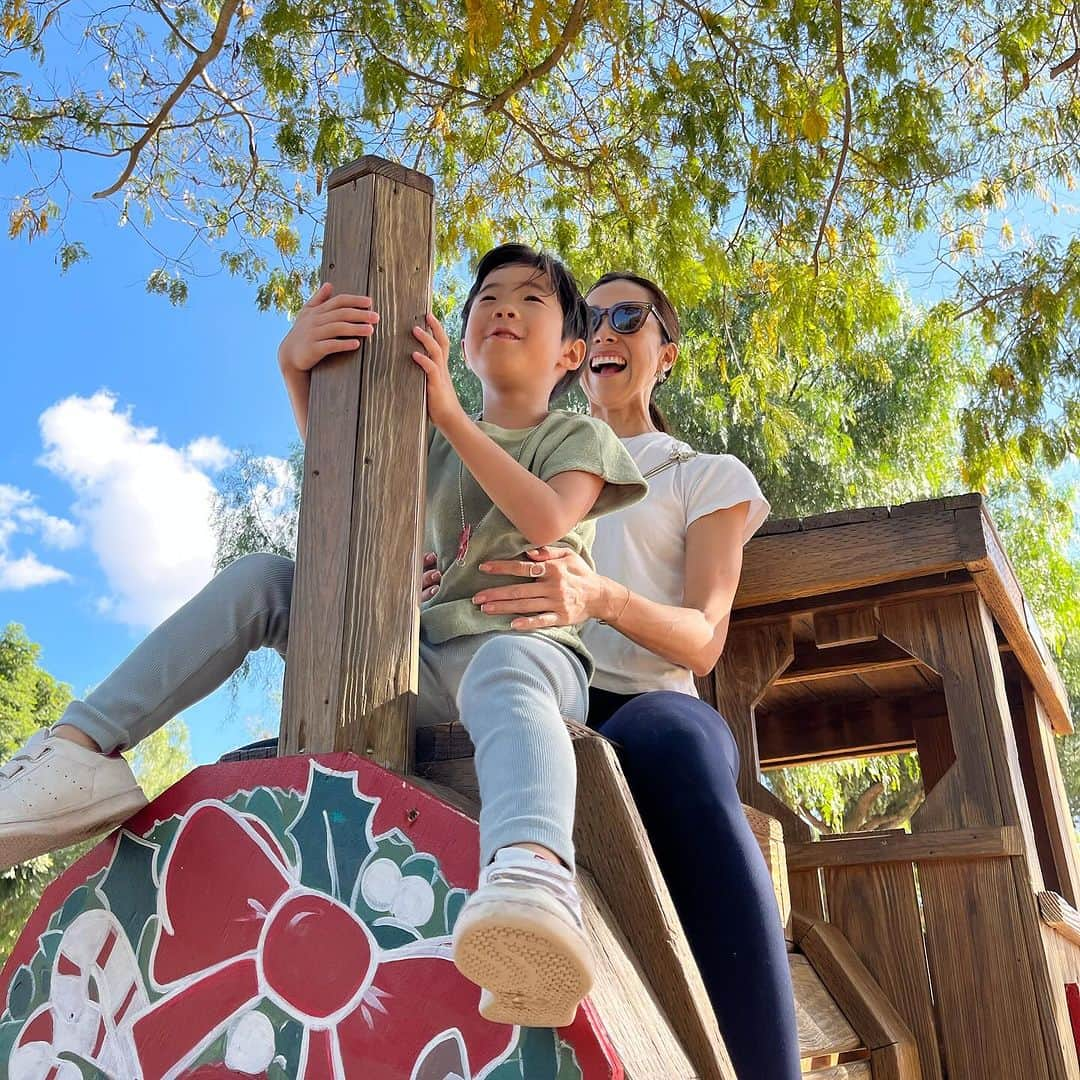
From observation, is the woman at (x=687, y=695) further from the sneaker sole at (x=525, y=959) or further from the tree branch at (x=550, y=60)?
the tree branch at (x=550, y=60)

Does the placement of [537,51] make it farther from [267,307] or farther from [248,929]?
[248,929]

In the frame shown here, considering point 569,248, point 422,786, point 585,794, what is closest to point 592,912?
point 585,794

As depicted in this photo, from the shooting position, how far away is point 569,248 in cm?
606

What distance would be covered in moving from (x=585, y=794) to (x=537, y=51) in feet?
13.6

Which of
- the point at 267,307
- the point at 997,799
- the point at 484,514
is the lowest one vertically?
the point at 997,799

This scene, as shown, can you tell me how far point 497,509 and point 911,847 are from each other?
1.57 metres

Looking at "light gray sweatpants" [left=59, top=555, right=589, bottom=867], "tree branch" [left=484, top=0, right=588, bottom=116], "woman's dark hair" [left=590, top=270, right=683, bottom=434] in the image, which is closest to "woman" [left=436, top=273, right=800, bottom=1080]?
"light gray sweatpants" [left=59, top=555, right=589, bottom=867]

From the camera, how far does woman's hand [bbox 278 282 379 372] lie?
1696mm

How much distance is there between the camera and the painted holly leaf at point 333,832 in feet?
4.49

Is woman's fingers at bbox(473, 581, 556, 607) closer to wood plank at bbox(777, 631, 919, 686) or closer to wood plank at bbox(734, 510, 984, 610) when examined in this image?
wood plank at bbox(734, 510, 984, 610)

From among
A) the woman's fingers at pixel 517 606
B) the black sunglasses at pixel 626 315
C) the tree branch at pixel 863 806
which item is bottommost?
the woman's fingers at pixel 517 606

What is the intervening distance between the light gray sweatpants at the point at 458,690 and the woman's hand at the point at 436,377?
33 cm

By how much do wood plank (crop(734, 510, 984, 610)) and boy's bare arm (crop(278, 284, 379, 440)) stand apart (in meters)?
1.59

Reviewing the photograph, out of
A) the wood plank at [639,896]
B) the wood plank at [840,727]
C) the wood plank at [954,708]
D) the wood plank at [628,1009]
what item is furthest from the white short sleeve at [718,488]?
the wood plank at [840,727]
